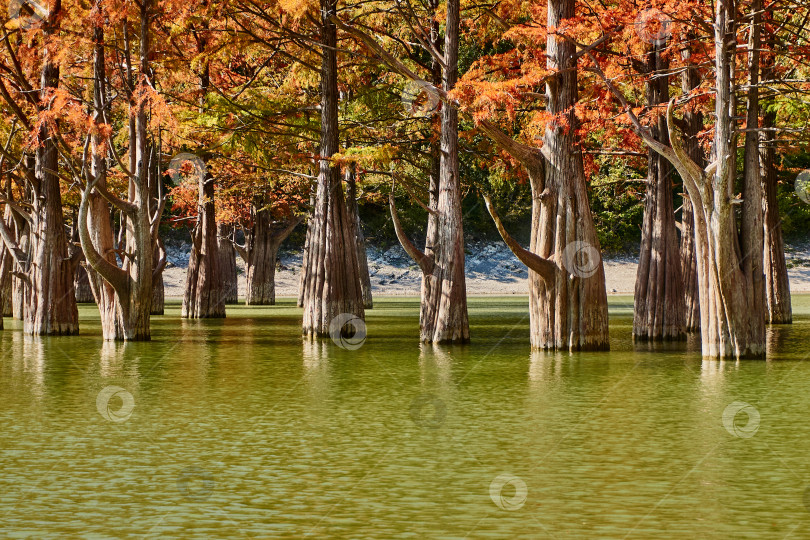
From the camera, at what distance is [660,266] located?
21297mm

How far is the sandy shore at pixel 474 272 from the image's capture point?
58.0 meters

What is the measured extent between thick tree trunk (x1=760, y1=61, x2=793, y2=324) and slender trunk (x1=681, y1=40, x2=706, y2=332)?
13.2ft

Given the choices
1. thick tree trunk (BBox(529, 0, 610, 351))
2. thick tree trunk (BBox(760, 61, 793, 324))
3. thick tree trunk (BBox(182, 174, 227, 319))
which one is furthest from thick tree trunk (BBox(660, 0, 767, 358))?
thick tree trunk (BBox(182, 174, 227, 319))

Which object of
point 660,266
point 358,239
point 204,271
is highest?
point 358,239

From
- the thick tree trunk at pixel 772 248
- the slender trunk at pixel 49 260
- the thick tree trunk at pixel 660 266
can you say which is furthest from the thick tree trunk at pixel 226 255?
the thick tree trunk at pixel 660 266

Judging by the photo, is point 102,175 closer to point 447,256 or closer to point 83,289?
point 447,256

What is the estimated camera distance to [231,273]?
44.6 metres

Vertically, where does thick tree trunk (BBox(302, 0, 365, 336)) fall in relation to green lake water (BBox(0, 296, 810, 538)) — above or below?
above

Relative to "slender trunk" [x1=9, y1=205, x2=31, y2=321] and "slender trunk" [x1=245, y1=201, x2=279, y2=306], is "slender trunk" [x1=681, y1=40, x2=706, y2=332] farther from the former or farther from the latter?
"slender trunk" [x1=245, y1=201, x2=279, y2=306]

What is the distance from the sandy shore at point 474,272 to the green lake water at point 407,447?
40.7 meters

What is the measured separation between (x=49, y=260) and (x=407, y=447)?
53.1 ft

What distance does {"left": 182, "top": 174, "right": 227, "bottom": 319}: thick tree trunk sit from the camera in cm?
3130

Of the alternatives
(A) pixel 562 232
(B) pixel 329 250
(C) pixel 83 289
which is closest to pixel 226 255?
(C) pixel 83 289

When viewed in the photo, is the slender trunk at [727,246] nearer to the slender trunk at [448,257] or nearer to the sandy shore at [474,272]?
the slender trunk at [448,257]
